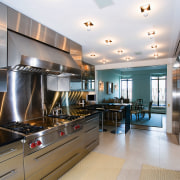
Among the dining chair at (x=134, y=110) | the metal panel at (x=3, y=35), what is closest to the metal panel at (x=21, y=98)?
the metal panel at (x=3, y=35)

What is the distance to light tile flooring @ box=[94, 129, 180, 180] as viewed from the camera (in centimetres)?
262

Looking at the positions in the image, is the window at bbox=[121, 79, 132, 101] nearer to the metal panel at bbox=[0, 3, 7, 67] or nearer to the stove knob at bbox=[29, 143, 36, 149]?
the stove knob at bbox=[29, 143, 36, 149]

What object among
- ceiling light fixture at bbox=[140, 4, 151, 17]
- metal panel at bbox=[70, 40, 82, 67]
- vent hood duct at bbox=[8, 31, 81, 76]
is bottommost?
vent hood duct at bbox=[8, 31, 81, 76]

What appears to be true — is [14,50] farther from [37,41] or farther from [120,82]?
[120,82]

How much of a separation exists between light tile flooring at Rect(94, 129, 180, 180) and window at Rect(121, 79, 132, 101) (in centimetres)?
204

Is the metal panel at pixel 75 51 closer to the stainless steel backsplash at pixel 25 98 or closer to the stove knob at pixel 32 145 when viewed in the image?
the stainless steel backsplash at pixel 25 98

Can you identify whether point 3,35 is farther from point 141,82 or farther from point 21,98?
point 141,82

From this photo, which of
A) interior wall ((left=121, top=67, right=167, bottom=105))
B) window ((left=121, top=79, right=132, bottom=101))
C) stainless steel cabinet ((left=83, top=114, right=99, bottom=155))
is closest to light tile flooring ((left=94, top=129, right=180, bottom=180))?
stainless steel cabinet ((left=83, top=114, right=99, bottom=155))

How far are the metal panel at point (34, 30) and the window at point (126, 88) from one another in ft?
13.2

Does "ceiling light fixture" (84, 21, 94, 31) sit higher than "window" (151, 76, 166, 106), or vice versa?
"ceiling light fixture" (84, 21, 94, 31)

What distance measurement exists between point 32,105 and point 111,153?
2.17 metres

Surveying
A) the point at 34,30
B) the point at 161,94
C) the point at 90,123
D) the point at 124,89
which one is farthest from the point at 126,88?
the point at 34,30

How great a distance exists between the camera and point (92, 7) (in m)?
1.90

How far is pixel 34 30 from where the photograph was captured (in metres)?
2.25
